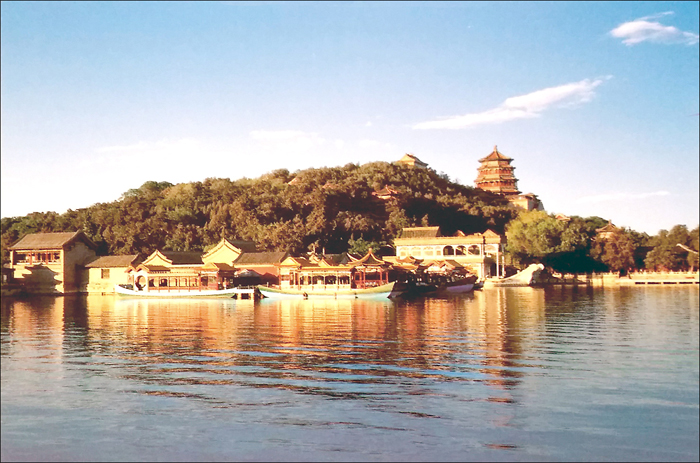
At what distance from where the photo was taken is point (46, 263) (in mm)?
50281

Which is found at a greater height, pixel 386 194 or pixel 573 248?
pixel 386 194

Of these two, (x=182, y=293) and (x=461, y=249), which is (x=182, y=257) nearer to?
(x=182, y=293)

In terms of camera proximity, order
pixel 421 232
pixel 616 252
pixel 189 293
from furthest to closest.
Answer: pixel 421 232 → pixel 616 252 → pixel 189 293

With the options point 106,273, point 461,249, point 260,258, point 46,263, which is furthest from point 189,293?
point 461,249

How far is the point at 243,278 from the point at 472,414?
3680 centimetres

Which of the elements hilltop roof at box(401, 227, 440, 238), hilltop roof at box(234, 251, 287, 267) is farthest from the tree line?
hilltop roof at box(234, 251, 287, 267)

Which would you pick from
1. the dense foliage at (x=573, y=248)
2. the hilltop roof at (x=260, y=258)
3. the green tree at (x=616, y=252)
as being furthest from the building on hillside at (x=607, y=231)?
the hilltop roof at (x=260, y=258)

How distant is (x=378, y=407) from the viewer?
1168 cm

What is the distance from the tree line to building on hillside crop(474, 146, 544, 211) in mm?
8514

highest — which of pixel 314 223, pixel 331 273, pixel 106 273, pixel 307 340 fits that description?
pixel 314 223

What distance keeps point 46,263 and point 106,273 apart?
4.22 meters

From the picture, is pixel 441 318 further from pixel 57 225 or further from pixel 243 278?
pixel 57 225

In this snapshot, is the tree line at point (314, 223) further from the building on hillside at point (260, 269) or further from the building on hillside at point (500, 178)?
the building on hillside at point (500, 178)

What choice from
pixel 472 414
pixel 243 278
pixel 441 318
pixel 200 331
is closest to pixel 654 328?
pixel 441 318
